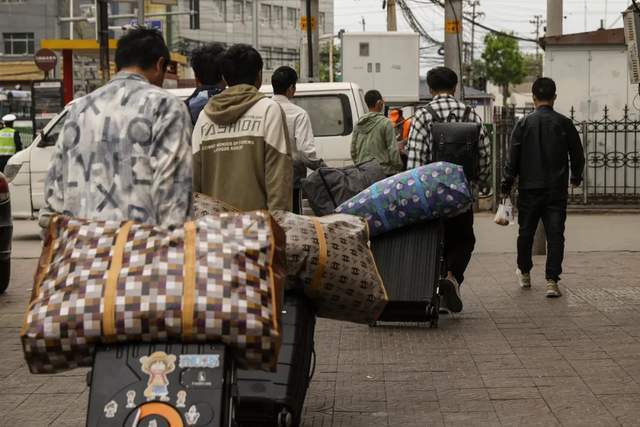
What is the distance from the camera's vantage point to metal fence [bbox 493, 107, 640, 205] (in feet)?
59.0

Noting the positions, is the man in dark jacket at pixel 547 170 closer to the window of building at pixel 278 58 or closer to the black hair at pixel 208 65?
the black hair at pixel 208 65

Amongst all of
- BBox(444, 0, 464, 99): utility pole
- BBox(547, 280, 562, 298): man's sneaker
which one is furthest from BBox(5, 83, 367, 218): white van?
BBox(547, 280, 562, 298): man's sneaker

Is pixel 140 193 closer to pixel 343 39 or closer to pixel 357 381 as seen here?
pixel 357 381

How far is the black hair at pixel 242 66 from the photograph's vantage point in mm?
6379

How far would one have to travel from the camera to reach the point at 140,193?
15.4 ft

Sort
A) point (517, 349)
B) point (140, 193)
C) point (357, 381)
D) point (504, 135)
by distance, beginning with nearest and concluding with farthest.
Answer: point (140, 193) → point (357, 381) → point (517, 349) → point (504, 135)

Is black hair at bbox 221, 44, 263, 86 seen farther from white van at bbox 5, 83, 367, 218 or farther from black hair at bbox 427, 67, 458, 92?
white van at bbox 5, 83, 367, 218

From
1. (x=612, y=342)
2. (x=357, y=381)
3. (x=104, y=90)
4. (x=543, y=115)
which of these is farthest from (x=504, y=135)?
(x=104, y=90)

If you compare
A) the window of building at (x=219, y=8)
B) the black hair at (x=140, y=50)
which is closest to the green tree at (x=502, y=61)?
the window of building at (x=219, y=8)

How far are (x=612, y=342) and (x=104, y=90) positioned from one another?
13.8 ft

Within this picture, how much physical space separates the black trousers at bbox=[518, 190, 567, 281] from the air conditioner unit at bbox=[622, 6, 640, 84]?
209cm

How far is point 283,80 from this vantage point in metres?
8.21

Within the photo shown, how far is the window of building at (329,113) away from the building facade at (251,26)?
2702 inches

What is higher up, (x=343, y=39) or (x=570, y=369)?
(x=343, y=39)
